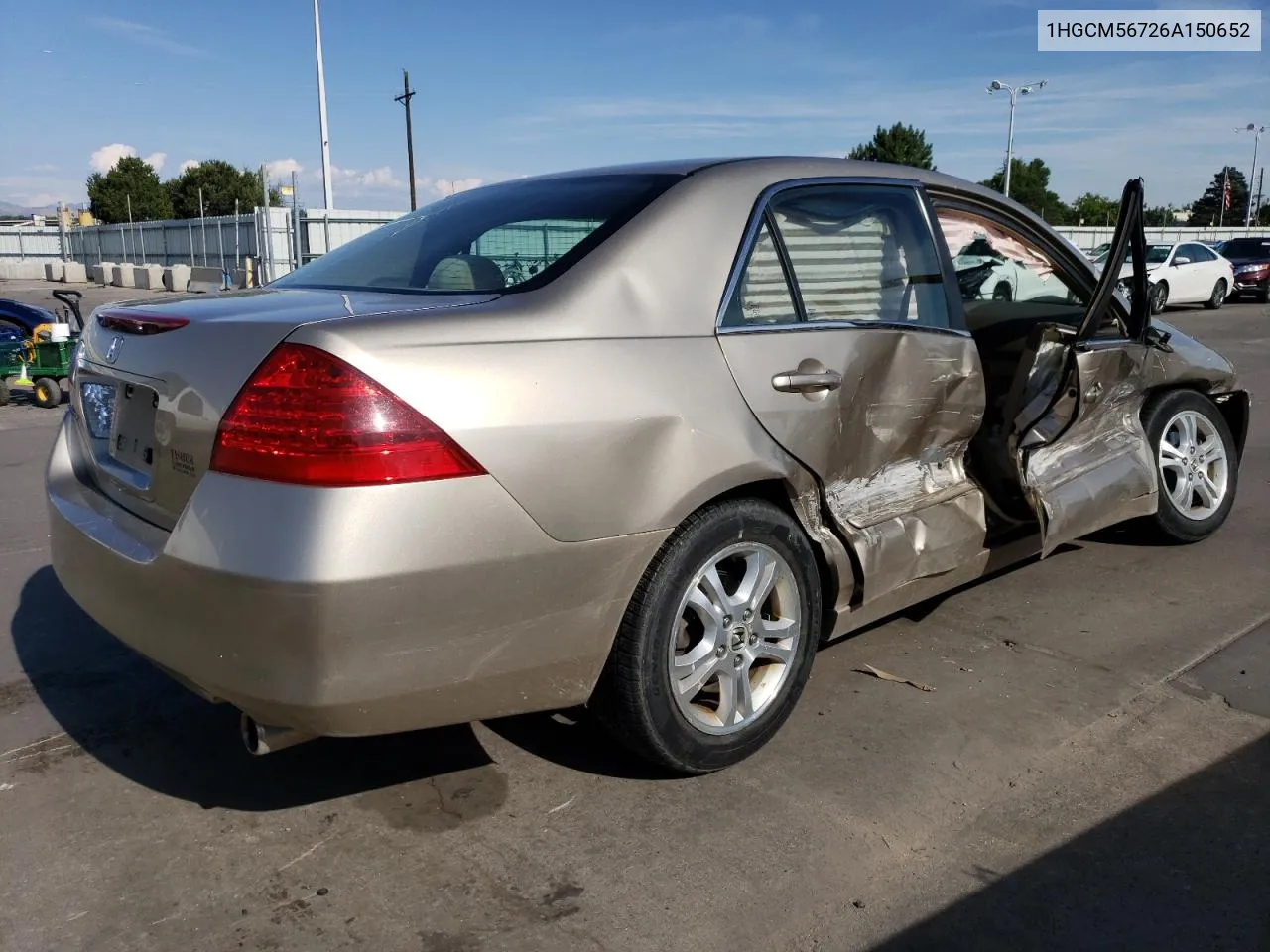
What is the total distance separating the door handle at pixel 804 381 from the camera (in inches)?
114

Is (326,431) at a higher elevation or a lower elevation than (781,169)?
lower

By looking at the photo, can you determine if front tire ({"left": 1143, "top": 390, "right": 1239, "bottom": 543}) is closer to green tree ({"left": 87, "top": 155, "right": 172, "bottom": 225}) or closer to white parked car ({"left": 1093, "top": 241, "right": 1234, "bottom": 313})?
white parked car ({"left": 1093, "top": 241, "right": 1234, "bottom": 313})

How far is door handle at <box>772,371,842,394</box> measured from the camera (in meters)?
2.90

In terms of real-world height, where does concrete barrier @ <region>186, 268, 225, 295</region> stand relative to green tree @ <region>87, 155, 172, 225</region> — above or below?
below

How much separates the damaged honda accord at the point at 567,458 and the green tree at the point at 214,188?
263 ft

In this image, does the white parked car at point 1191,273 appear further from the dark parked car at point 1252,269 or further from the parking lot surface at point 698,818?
the parking lot surface at point 698,818

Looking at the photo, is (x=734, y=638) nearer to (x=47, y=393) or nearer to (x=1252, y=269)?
(x=47, y=393)

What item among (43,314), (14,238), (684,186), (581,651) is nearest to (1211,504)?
(684,186)

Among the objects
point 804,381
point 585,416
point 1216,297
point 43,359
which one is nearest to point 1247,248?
point 1216,297

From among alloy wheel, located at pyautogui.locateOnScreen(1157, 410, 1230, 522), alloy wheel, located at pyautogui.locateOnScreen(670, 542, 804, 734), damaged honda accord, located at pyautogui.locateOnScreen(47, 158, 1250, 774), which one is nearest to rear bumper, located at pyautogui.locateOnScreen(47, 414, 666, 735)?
damaged honda accord, located at pyautogui.locateOnScreen(47, 158, 1250, 774)

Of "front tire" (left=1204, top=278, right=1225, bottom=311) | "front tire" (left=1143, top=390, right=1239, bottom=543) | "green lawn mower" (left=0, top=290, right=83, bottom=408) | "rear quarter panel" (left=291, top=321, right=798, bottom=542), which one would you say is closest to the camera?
"rear quarter panel" (left=291, top=321, right=798, bottom=542)

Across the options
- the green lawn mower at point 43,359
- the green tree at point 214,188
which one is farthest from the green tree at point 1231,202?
the green lawn mower at point 43,359

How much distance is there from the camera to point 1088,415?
14.0 feet

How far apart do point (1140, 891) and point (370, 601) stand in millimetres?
1833
